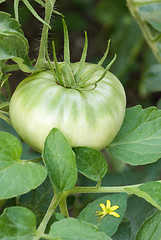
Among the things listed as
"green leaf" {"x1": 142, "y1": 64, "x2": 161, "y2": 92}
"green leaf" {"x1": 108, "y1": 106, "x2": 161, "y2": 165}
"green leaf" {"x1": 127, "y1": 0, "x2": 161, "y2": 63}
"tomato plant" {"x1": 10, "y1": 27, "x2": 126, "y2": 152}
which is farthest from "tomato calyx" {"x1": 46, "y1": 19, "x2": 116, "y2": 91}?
"green leaf" {"x1": 142, "y1": 64, "x2": 161, "y2": 92}

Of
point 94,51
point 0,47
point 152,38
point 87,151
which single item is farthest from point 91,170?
point 94,51

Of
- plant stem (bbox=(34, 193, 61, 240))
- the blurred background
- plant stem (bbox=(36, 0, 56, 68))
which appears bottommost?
the blurred background

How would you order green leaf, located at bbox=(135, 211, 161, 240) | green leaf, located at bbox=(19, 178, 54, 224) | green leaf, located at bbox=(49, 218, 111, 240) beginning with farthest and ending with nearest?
1. green leaf, located at bbox=(19, 178, 54, 224)
2. green leaf, located at bbox=(135, 211, 161, 240)
3. green leaf, located at bbox=(49, 218, 111, 240)

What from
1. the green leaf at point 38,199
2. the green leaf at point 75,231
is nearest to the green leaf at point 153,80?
the green leaf at point 38,199

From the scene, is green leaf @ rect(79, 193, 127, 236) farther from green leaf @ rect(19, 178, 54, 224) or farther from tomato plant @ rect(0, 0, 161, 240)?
green leaf @ rect(19, 178, 54, 224)

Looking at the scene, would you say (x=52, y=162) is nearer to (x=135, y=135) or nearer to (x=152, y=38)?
(x=135, y=135)

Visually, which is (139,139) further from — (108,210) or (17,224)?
(17,224)

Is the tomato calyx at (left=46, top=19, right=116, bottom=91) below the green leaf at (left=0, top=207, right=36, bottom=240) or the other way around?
the other way around

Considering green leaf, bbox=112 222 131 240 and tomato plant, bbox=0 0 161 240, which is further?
green leaf, bbox=112 222 131 240
